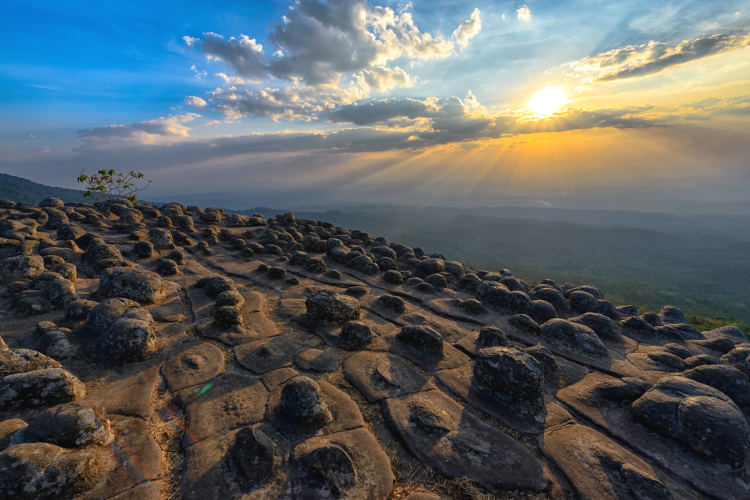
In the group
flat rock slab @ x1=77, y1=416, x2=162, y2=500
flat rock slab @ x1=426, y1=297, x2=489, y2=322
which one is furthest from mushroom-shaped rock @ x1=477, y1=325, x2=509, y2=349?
flat rock slab @ x1=77, y1=416, x2=162, y2=500

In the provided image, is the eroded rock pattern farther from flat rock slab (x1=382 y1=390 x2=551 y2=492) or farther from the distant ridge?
the distant ridge

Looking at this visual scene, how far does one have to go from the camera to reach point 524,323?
847cm

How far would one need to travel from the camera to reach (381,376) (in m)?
5.64

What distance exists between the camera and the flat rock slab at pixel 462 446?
397cm

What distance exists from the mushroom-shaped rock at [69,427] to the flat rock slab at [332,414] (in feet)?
6.46

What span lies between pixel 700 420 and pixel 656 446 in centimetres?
76

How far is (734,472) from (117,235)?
1899 cm

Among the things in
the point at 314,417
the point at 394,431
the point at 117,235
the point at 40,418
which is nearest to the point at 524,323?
the point at 394,431

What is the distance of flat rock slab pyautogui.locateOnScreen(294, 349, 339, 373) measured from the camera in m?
5.80

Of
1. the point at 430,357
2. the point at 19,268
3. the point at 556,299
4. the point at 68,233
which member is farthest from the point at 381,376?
the point at 68,233

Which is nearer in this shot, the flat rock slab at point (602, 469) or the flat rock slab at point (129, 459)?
the flat rock slab at point (129, 459)

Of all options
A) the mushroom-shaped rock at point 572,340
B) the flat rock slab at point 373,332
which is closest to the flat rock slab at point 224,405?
the flat rock slab at point 373,332

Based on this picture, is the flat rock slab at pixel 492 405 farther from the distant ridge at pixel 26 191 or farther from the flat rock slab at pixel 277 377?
the distant ridge at pixel 26 191

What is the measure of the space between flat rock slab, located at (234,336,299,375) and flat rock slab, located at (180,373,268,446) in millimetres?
339
